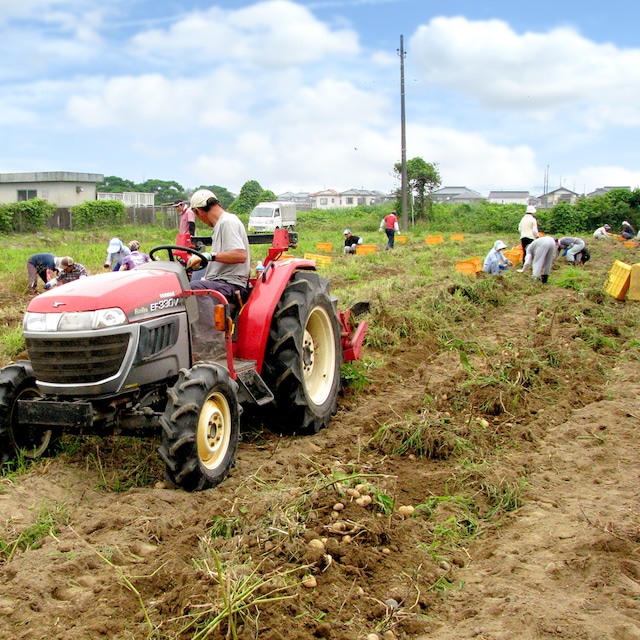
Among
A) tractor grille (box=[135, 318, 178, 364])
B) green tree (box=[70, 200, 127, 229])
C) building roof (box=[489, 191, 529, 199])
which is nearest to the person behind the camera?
tractor grille (box=[135, 318, 178, 364])

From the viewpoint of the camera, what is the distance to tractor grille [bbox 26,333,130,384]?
175 inches

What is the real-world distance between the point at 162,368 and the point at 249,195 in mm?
47709

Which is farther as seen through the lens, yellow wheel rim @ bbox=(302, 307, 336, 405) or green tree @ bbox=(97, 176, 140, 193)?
green tree @ bbox=(97, 176, 140, 193)

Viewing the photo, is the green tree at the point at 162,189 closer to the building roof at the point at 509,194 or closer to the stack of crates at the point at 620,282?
the building roof at the point at 509,194

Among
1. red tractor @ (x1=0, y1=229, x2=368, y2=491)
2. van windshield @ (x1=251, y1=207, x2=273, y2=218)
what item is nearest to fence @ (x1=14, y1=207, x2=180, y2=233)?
van windshield @ (x1=251, y1=207, x2=273, y2=218)

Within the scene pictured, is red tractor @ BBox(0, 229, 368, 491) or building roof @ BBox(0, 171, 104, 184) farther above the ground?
building roof @ BBox(0, 171, 104, 184)

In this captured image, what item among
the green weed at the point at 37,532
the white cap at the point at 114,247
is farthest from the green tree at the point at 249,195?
the green weed at the point at 37,532

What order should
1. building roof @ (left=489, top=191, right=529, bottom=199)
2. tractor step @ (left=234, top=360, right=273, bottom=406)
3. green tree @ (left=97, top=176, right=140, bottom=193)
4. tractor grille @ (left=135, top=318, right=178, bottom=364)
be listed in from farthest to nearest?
building roof @ (left=489, top=191, right=529, bottom=199), green tree @ (left=97, top=176, right=140, bottom=193), tractor step @ (left=234, top=360, right=273, bottom=406), tractor grille @ (left=135, top=318, right=178, bottom=364)

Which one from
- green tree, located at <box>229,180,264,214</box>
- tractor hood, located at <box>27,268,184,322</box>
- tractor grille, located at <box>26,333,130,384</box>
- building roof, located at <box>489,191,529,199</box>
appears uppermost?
building roof, located at <box>489,191,529,199</box>

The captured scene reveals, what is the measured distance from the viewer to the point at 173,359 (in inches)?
195

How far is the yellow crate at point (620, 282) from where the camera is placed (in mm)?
11961

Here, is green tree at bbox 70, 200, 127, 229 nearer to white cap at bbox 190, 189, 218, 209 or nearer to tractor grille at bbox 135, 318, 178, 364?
white cap at bbox 190, 189, 218, 209

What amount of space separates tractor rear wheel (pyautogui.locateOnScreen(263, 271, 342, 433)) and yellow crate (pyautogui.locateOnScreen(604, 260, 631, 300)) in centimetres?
719

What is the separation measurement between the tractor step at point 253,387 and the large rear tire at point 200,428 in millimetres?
380
